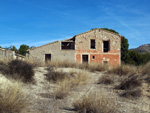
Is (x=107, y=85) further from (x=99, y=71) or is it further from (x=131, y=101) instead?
(x=99, y=71)

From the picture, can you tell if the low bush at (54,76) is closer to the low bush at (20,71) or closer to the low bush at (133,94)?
the low bush at (20,71)

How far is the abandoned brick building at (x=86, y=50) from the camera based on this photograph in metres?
26.1

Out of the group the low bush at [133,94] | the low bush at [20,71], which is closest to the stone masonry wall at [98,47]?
the low bush at [20,71]

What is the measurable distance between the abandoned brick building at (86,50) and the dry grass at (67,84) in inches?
586

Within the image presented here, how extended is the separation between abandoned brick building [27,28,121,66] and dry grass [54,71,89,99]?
14882mm

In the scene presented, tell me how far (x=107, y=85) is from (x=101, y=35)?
17669 millimetres

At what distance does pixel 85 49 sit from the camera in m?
26.3

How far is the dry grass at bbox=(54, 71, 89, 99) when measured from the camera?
685 cm

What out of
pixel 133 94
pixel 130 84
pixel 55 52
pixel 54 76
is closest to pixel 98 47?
pixel 55 52

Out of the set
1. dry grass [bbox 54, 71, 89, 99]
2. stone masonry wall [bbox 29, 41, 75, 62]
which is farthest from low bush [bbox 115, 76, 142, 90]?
stone masonry wall [bbox 29, 41, 75, 62]

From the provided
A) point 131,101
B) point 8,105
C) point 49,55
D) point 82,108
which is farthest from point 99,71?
point 49,55

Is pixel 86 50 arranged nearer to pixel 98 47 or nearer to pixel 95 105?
pixel 98 47

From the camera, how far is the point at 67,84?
8.43 metres

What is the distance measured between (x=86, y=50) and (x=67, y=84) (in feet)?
59.2
